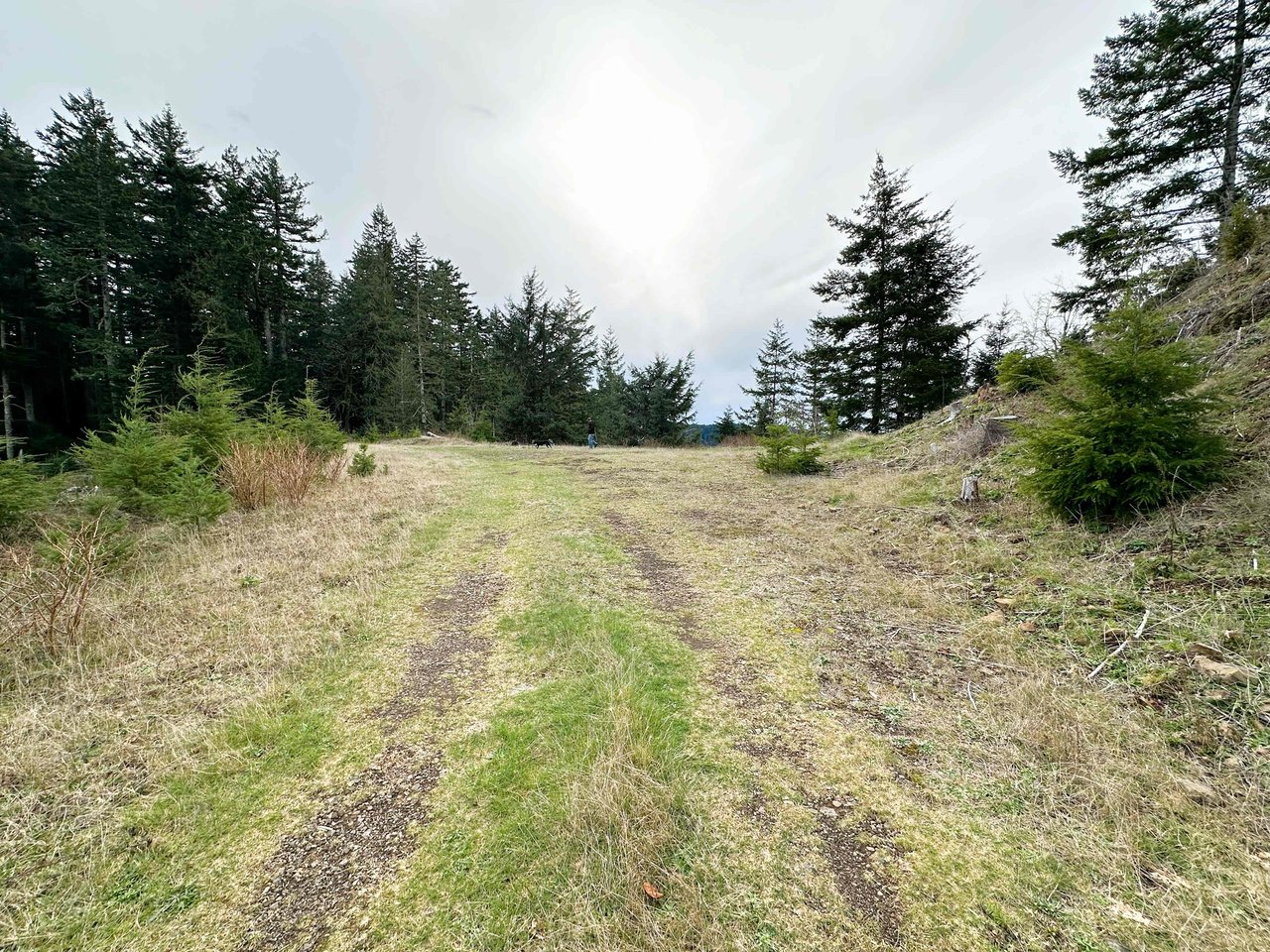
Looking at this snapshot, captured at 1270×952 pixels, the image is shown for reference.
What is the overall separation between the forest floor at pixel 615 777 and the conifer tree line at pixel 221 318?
21152 mm

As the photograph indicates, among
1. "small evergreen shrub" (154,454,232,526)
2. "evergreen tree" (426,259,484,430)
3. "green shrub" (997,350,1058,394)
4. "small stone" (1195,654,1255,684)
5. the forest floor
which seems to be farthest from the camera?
"evergreen tree" (426,259,484,430)

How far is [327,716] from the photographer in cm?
282

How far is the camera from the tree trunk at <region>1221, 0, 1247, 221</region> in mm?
10672

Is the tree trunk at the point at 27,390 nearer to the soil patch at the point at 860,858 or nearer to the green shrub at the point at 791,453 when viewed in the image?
the green shrub at the point at 791,453

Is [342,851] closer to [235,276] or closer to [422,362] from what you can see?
[422,362]

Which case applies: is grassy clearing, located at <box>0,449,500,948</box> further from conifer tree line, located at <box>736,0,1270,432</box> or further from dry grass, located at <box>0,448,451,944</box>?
conifer tree line, located at <box>736,0,1270,432</box>

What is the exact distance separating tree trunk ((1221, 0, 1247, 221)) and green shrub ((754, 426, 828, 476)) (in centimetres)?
1121

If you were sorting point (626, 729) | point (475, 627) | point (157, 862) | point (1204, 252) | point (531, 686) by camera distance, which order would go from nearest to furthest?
point (157, 862)
point (626, 729)
point (531, 686)
point (475, 627)
point (1204, 252)

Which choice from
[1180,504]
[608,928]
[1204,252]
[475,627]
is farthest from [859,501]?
[1204,252]

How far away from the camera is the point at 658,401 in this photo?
33.1 meters

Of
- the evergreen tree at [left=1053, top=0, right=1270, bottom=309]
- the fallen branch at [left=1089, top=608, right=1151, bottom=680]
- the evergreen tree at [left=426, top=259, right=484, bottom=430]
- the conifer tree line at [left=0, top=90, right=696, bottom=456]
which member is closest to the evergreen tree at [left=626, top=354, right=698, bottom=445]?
the conifer tree line at [left=0, top=90, right=696, bottom=456]

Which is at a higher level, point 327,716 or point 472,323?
point 472,323

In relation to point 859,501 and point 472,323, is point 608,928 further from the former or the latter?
point 472,323

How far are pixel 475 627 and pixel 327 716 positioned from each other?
123 cm
